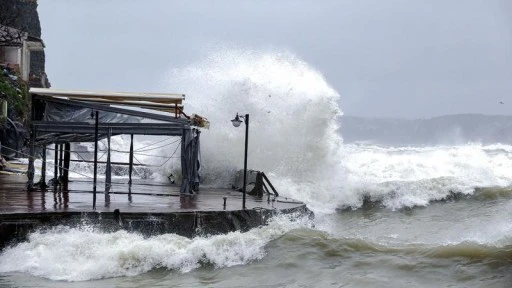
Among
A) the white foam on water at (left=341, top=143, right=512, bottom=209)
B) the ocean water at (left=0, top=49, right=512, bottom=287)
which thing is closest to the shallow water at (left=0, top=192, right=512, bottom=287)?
the ocean water at (left=0, top=49, right=512, bottom=287)

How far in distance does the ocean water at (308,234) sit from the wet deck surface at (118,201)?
0.87 meters

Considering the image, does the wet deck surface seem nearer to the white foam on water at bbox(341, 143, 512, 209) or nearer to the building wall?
the white foam on water at bbox(341, 143, 512, 209)

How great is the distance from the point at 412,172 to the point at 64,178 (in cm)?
2222

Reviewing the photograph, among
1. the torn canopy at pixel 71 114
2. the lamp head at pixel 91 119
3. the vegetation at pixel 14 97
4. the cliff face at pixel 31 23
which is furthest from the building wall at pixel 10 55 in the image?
the lamp head at pixel 91 119

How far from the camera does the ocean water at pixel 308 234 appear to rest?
12430 millimetres

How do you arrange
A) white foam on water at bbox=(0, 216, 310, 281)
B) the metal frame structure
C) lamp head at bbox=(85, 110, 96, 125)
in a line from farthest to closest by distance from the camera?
the metal frame structure, lamp head at bbox=(85, 110, 96, 125), white foam on water at bbox=(0, 216, 310, 281)

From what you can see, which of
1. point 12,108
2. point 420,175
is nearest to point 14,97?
point 12,108

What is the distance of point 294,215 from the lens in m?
17.1

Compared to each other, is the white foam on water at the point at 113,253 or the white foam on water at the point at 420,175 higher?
the white foam on water at the point at 420,175

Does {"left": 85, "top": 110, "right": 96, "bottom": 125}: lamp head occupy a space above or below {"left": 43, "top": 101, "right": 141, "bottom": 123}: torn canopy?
below

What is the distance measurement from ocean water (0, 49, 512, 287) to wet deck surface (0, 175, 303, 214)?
874 mm

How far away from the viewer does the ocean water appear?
12.4 metres

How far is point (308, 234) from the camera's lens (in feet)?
49.9

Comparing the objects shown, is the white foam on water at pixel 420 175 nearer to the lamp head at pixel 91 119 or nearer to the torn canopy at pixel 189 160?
the torn canopy at pixel 189 160
